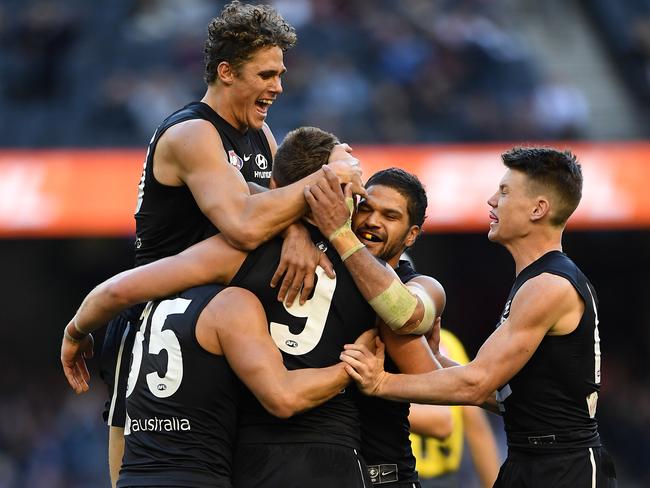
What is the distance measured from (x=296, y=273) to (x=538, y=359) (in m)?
1.17

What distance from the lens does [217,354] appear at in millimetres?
4578

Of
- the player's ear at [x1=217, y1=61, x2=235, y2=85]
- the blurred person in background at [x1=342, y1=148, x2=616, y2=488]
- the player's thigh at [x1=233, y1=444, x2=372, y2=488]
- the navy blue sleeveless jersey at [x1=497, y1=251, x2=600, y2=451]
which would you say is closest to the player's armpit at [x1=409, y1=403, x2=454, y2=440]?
the blurred person in background at [x1=342, y1=148, x2=616, y2=488]

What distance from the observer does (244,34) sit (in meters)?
5.42

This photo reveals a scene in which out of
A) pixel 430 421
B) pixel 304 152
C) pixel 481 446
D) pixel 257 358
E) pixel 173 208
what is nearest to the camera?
pixel 257 358

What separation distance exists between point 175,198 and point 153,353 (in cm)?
91

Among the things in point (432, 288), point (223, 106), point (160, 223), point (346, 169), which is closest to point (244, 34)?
point (223, 106)

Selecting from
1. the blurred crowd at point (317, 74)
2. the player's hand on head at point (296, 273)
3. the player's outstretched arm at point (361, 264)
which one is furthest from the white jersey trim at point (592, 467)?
the blurred crowd at point (317, 74)

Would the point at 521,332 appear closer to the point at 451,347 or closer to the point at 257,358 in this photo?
the point at 257,358

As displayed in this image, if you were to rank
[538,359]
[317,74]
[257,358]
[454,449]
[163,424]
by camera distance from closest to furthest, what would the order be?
[257,358]
[163,424]
[538,359]
[454,449]
[317,74]

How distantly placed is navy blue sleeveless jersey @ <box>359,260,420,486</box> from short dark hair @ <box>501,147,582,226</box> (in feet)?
2.39

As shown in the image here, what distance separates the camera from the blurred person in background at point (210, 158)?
5.09 m

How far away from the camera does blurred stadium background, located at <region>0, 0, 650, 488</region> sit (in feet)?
39.4

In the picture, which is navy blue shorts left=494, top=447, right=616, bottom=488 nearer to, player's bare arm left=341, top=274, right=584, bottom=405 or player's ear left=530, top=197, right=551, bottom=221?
player's bare arm left=341, top=274, right=584, bottom=405

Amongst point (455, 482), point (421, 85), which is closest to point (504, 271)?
point (421, 85)
